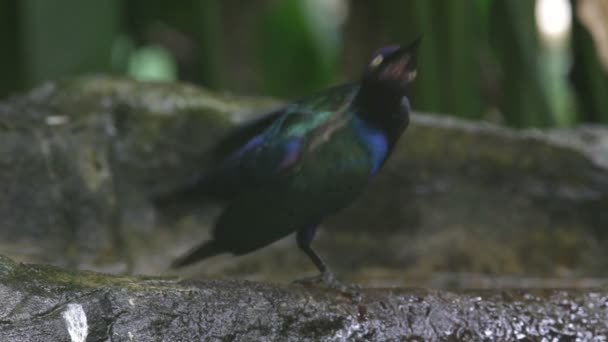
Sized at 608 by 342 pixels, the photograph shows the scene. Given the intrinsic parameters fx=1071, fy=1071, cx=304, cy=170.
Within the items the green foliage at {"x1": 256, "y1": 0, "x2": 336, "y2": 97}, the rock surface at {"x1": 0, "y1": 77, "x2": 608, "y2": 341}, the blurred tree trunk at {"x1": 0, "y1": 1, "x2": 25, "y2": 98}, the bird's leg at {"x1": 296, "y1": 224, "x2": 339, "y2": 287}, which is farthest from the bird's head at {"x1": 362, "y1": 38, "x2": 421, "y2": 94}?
the green foliage at {"x1": 256, "y1": 0, "x2": 336, "y2": 97}

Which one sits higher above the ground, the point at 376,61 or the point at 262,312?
the point at 376,61

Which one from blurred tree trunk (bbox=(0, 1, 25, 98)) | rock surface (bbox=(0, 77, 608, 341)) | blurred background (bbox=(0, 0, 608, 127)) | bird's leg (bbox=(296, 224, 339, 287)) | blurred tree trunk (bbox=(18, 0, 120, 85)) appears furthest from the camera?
blurred tree trunk (bbox=(0, 1, 25, 98))

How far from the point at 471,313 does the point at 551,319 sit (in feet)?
0.64

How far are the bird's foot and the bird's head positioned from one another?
44 centimetres

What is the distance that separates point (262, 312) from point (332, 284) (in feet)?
1.19

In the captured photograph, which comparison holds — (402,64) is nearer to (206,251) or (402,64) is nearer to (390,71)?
(390,71)

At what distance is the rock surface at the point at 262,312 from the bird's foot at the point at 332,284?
0.02 m

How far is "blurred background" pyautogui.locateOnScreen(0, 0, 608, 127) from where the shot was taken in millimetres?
4270

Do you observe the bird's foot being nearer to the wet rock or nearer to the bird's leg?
the bird's leg

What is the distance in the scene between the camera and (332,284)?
2.41 meters

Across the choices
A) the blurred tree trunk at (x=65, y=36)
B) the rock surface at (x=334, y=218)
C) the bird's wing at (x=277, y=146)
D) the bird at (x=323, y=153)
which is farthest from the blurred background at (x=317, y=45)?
the bird at (x=323, y=153)

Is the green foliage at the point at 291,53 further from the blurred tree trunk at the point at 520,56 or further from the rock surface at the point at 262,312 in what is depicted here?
the rock surface at the point at 262,312

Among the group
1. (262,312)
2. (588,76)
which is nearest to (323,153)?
(262,312)

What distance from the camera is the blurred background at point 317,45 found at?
4.27 metres
